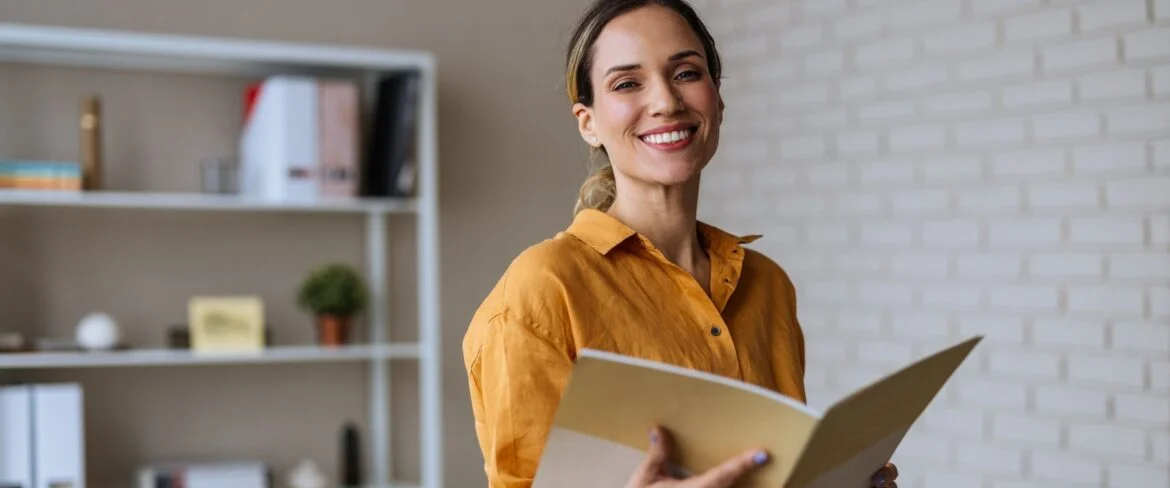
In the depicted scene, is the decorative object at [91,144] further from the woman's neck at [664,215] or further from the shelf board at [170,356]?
the woman's neck at [664,215]

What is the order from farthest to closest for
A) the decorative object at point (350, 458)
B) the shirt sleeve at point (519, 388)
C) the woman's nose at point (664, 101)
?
the decorative object at point (350, 458) → the woman's nose at point (664, 101) → the shirt sleeve at point (519, 388)

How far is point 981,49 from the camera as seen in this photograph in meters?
2.90

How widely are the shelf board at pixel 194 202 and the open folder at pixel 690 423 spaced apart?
2270 mm

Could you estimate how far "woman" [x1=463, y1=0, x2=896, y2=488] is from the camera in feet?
3.81

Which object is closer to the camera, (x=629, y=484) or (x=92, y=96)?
(x=629, y=484)

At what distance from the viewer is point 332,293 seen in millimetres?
3348

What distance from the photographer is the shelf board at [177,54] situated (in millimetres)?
3023

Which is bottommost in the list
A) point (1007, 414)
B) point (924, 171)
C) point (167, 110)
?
point (1007, 414)

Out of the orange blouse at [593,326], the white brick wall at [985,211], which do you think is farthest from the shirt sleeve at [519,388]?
the white brick wall at [985,211]

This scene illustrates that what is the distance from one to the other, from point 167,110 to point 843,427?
2.79 metres

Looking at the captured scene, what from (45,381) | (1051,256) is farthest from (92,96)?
(1051,256)

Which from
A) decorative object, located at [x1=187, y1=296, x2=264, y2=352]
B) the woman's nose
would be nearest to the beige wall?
decorative object, located at [x1=187, y1=296, x2=264, y2=352]

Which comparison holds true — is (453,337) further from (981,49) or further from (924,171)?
(981,49)

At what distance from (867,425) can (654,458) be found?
0.22 m
